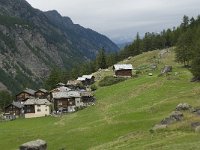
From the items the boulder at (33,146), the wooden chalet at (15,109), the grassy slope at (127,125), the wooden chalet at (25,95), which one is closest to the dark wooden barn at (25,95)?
the wooden chalet at (25,95)

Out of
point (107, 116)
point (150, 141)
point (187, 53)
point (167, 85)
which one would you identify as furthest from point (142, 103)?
point (187, 53)

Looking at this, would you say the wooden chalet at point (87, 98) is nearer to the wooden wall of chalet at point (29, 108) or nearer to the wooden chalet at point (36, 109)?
the wooden chalet at point (36, 109)

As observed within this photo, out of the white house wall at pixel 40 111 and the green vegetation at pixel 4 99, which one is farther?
the green vegetation at pixel 4 99

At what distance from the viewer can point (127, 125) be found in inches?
2817

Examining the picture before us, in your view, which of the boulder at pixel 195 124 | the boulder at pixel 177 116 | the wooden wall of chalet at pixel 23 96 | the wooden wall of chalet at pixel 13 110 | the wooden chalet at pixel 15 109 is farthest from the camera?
the wooden wall of chalet at pixel 23 96

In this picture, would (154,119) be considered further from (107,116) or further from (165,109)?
(107,116)

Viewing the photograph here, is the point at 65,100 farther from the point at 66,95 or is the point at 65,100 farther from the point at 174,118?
the point at 174,118

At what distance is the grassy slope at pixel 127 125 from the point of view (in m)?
51.9

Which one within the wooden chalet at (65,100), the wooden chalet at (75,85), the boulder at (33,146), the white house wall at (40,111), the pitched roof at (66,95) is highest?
the wooden chalet at (75,85)

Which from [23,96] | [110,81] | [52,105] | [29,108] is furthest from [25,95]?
[110,81]

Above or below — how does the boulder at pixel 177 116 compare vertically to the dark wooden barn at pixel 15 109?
above

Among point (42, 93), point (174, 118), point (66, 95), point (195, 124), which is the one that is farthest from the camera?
point (42, 93)

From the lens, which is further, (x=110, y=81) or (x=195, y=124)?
(x=110, y=81)

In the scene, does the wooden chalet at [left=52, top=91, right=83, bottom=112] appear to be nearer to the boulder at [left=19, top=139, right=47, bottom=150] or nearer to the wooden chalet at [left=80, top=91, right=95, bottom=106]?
the wooden chalet at [left=80, top=91, right=95, bottom=106]
